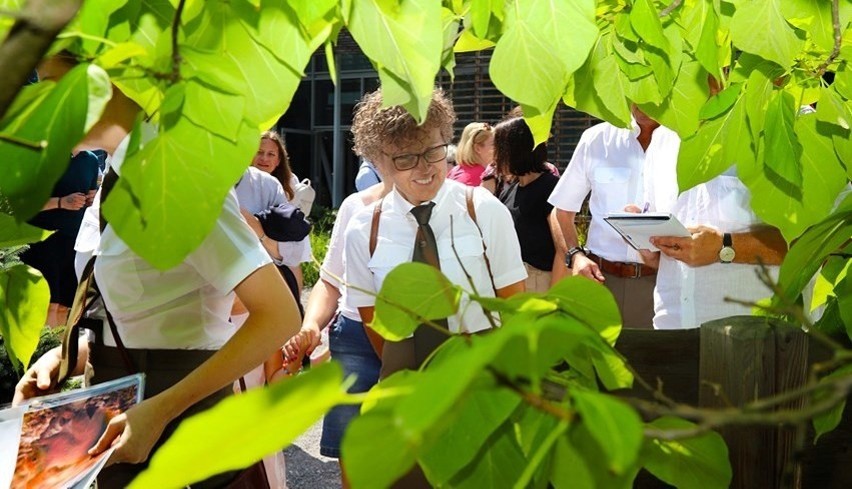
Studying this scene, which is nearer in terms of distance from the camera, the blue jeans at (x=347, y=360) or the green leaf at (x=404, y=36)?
the green leaf at (x=404, y=36)

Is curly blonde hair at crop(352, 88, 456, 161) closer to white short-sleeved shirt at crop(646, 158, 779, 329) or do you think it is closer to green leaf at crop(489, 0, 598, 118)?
white short-sleeved shirt at crop(646, 158, 779, 329)

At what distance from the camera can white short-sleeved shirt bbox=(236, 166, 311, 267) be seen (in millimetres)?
5367

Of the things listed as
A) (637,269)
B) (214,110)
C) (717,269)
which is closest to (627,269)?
(637,269)

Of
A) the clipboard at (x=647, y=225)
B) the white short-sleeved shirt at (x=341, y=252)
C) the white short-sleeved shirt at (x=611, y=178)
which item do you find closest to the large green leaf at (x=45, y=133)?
the clipboard at (x=647, y=225)

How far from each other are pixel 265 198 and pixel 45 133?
15.8ft

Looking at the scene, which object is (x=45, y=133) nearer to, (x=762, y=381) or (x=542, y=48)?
(x=542, y=48)

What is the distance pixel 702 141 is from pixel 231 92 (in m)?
0.79

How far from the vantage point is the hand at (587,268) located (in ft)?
14.5

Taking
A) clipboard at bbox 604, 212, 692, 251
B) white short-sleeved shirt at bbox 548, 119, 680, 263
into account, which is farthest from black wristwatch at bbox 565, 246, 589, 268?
clipboard at bbox 604, 212, 692, 251

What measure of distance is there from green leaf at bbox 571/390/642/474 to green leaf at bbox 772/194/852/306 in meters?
0.84

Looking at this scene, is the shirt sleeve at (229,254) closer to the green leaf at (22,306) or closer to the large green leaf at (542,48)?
the green leaf at (22,306)

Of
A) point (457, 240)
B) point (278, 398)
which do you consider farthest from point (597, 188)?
point (278, 398)

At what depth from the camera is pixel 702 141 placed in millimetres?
1282

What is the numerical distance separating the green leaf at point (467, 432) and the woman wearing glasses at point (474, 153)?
605 cm
